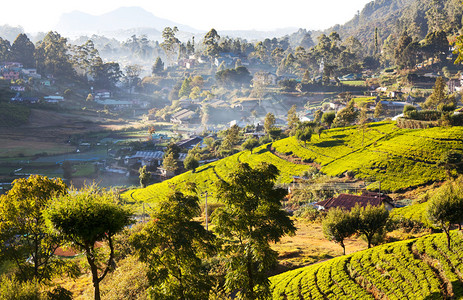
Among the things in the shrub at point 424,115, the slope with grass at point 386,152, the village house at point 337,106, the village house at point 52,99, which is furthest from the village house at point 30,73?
the shrub at point 424,115

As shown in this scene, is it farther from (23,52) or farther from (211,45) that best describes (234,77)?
(23,52)

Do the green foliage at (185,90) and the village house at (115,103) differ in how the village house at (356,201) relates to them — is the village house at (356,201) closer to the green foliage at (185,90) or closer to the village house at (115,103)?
the village house at (115,103)

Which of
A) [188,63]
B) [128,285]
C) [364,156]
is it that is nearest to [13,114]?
[364,156]

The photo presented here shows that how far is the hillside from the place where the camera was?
40781mm

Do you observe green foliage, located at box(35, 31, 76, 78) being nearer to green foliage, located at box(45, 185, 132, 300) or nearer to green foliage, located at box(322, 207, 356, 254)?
green foliage, located at box(322, 207, 356, 254)

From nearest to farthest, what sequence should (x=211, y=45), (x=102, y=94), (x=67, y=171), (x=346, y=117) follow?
(x=346, y=117), (x=67, y=171), (x=102, y=94), (x=211, y=45)

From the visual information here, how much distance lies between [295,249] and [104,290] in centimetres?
1393

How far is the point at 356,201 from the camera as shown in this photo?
3447cm

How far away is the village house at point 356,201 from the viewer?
3370 cm

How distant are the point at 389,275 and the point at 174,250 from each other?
412 inches

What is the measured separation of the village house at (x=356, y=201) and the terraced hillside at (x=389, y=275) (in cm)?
1414

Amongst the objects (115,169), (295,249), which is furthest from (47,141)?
(295,249)

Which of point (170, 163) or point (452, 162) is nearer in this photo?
point (452, 162)

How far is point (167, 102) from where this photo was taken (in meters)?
146
